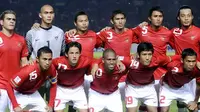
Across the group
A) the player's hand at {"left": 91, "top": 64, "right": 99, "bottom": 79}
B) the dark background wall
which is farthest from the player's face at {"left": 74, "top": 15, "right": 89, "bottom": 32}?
the dark background wall

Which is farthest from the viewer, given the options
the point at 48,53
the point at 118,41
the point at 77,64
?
the point at 118,41

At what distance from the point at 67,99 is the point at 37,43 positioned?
902mm

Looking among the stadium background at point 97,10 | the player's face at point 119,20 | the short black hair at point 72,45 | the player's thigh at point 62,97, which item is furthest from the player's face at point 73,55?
the stadium background at point 97,10

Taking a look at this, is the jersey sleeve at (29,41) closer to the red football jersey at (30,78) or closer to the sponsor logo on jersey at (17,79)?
the red football jersey at (30,78)

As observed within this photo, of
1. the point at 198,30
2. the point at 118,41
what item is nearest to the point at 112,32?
the point at 118,41

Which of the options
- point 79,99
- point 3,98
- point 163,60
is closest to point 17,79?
point 3,98

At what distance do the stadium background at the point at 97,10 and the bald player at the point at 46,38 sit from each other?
7093 mm

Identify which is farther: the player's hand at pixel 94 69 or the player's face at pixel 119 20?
the player's face at pixel 119 20

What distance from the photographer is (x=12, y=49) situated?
24.7 ft

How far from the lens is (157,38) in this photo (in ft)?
27.3

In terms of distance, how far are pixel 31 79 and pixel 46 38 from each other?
2.64 ft

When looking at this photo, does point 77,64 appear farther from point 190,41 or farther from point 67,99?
point 190,41

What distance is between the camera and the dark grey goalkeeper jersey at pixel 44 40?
26.0 feet

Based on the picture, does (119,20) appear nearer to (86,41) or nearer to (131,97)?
(86,41)
